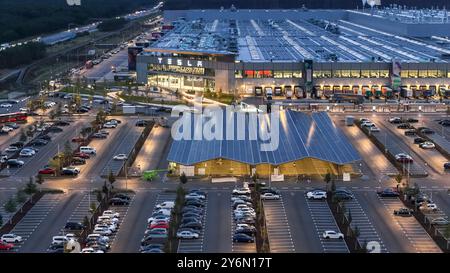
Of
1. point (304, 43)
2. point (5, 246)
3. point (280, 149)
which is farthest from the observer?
point (304, 43)

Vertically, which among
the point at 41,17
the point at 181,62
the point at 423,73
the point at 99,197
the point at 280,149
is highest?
the point at 41,17

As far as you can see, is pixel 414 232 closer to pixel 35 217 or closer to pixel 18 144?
pixel 35 217

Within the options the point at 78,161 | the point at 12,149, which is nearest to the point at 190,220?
the point at 78,161

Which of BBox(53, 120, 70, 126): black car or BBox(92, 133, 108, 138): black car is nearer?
BBox(92, 133, 108, 138): black car

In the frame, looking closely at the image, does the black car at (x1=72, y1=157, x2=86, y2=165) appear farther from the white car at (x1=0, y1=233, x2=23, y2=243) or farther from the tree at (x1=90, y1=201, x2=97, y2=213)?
the white car at (x1=0, y1=233, x2=23, y2=243)

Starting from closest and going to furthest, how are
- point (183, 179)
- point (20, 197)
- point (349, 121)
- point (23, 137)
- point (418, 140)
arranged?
1. point (20, 197)
2. point (183, 179)
3. point (418, 140)
4. point (23, 137)
5. point (349, 121)

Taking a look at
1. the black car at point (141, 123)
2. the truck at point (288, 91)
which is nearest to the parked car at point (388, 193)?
the black car at point (141, 123)

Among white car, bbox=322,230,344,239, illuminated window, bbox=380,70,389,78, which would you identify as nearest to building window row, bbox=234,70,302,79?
illuminated window, bbox=380,70,389,78
